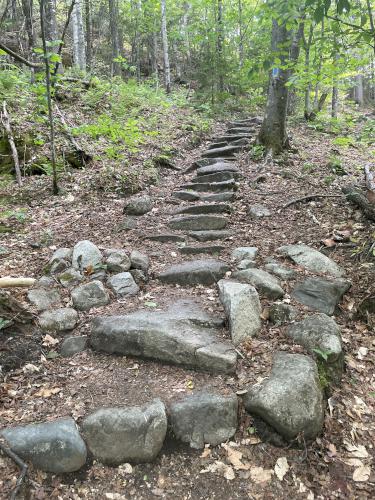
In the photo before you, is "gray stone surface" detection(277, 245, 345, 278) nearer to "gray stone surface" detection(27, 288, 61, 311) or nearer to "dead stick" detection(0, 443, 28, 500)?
"gray stone surface" detection(27, 288, 61, 311)

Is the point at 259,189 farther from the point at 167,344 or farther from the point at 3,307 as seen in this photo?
the point at 3,307

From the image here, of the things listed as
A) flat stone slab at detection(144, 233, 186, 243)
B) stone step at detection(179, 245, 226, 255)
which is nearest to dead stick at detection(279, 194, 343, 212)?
stone step at detection(179, 245, 226, 255)

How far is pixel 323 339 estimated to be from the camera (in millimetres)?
3461

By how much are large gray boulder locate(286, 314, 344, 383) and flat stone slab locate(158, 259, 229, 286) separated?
4.08ft

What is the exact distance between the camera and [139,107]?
12.0 m

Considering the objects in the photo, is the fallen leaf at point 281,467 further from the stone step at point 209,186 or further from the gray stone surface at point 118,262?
the stone step at point 209,186

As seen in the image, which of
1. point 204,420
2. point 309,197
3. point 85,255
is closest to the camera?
point 204,420

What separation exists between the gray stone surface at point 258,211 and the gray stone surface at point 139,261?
2119 mm

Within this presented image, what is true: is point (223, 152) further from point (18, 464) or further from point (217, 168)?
point (18, 464)

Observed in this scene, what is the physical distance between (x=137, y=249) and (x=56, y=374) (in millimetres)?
2477

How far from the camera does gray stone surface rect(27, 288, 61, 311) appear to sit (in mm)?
3980

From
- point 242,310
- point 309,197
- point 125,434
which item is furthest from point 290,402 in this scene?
point 309,197

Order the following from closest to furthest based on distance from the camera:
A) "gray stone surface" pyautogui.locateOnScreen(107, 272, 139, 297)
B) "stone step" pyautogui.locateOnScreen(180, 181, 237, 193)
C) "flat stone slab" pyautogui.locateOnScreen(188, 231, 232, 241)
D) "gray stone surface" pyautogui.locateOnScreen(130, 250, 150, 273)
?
1. "gray stone surface" pyautogui.locateOnScreen(107, 272, 139, 297)
2. "gray stone surface" pyautogui.locateOnScreen(130, 250, 150, 273)
3. "flat stone slab" pyautogui.locateOnScreen(188, 231, 232, 241)
4. "stone step" pyautogui.locateOnScreen(180, 181, 237, 193)

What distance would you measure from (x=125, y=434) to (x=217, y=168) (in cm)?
667
